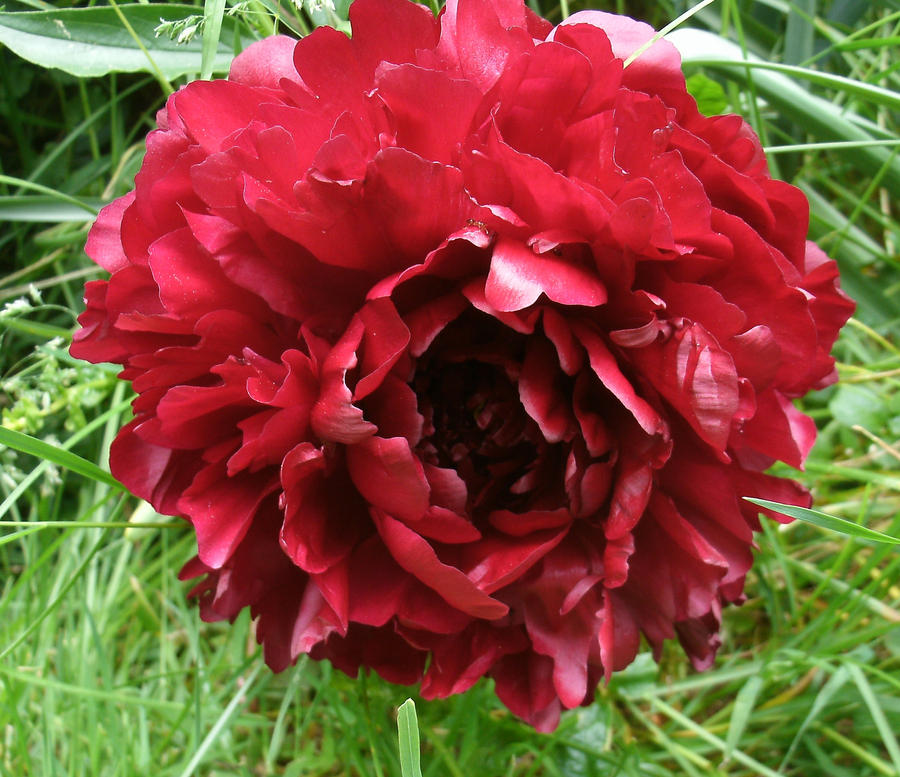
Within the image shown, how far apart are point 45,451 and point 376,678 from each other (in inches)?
10.4

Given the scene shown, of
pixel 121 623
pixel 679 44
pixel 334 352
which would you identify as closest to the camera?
pixel 334 352

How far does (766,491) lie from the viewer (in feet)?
1.33

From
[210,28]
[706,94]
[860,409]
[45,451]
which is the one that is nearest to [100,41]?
[210,28]

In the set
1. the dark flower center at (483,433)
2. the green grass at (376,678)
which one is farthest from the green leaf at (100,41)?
the dark flower center at (483,433)

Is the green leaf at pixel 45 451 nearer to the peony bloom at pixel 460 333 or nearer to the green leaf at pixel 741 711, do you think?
the peony bloom at pixel 460 333

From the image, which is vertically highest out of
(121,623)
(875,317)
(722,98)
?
(722,98)

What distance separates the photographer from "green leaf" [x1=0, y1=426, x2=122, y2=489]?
14.6 inches

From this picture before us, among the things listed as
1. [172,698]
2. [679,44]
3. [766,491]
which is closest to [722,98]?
[679,44]

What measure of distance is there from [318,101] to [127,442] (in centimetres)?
18

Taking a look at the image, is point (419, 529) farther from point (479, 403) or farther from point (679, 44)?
point (679, 44)

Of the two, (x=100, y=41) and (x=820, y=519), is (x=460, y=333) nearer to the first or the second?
(x=820, y=519)

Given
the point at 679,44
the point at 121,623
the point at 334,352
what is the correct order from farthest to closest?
the point at 121,623, the point at 679,44, the point at 334,352

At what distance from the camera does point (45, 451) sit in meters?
0.40

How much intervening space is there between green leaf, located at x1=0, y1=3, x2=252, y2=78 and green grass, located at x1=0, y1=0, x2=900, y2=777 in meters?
0.02
